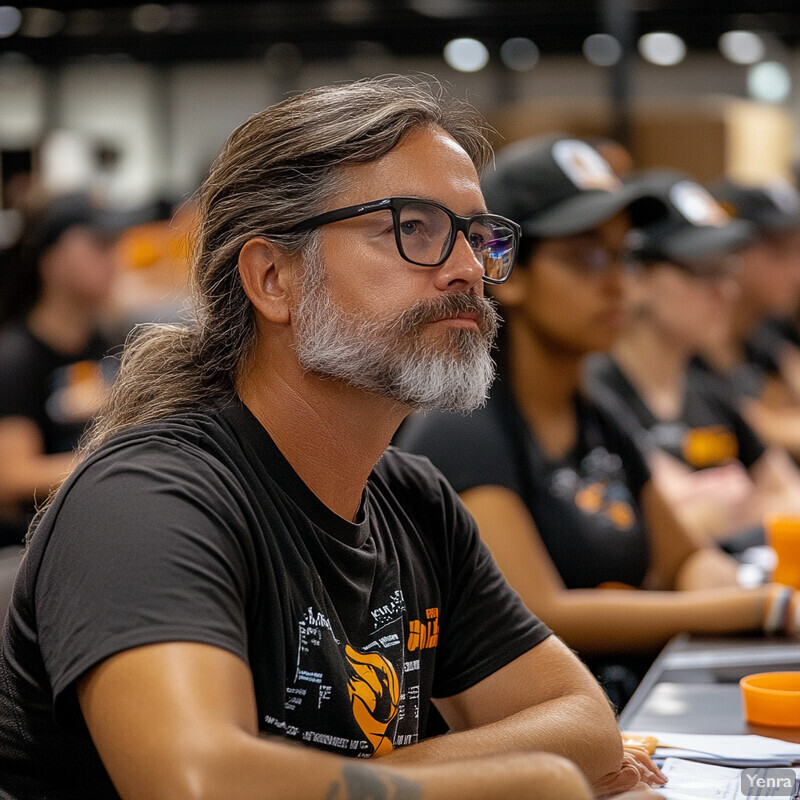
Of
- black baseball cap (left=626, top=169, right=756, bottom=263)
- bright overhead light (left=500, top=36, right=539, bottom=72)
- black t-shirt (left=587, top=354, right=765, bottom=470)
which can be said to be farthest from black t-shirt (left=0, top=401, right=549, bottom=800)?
bright overhead light (left=500, top=36, right=539, bottom=72)

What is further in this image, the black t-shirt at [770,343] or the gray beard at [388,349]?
the black t-shirt at [770,343]

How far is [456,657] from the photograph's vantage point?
5.27ft

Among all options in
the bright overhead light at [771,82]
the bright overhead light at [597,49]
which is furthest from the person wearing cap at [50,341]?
the bright overhead light at [771,82]

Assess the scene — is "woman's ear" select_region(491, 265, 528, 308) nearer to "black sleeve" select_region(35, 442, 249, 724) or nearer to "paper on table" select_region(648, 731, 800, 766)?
"paper on table" select_region(648, 731, 800, 766)

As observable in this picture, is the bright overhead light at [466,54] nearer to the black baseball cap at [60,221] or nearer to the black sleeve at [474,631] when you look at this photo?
the black baseball cap at [60,221]

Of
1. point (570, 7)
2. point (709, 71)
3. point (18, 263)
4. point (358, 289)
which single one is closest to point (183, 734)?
point (358, 289)

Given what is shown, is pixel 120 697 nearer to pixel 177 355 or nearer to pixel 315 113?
pixel 177 355

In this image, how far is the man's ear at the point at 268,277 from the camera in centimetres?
146

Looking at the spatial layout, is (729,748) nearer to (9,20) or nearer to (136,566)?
(136,566)

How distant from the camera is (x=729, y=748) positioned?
1526mm

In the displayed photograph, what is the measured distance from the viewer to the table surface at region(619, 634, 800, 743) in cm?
165

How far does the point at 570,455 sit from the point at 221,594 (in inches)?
54.8

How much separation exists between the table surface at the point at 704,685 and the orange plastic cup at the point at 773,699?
1cm

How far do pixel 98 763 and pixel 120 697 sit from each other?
0.20 meters
